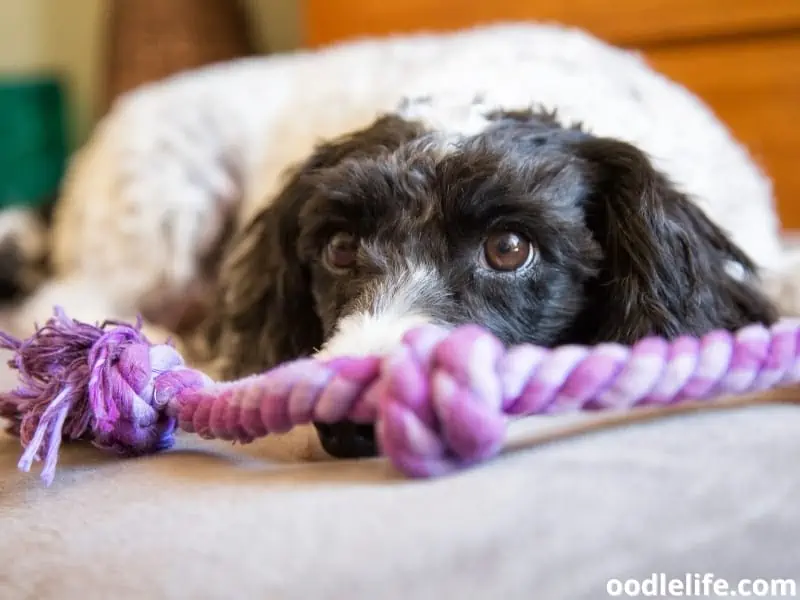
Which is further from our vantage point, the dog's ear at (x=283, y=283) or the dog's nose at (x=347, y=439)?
the dog's ear at (x=283, y=283)

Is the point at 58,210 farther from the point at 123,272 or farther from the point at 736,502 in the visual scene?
the point at 736,502

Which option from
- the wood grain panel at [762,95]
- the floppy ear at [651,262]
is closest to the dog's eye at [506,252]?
the floppy ear at [651,262]

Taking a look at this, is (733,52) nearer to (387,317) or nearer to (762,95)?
(762,95)

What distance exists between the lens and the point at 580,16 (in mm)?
2510

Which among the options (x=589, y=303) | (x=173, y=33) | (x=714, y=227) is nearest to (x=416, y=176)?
(x=589, y=303)

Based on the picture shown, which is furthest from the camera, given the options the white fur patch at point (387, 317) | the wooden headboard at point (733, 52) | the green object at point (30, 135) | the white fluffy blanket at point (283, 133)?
the green object at point (30, 135)

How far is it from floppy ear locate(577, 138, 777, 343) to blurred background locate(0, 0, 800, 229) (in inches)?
49.1

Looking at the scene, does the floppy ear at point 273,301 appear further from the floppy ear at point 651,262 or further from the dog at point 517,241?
the floppy ear at point 651,262

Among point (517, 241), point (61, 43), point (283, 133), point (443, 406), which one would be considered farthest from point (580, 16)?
point (61, 43)

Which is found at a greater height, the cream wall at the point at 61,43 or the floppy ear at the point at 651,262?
the cream wall at the point at 61,43

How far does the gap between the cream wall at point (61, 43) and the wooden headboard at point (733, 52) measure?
2.43 m

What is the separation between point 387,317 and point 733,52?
1.77 metres

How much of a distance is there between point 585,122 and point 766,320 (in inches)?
20.1

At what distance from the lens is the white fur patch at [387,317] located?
0.87 meters
